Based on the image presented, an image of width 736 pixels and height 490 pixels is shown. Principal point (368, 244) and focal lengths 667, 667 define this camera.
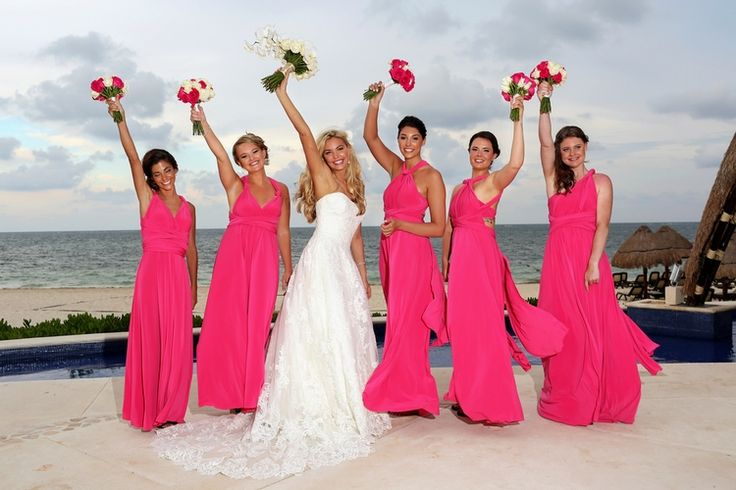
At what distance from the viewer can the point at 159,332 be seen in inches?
211

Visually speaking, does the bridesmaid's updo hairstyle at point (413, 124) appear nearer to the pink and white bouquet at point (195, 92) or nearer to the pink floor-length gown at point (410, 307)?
the pink floor-length gown at point (410, 307)

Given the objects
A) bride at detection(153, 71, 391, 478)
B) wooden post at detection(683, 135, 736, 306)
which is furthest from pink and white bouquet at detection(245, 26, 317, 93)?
wooden post at detection(683, 135, 736, 306)

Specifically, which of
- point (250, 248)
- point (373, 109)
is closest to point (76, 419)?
point (250, 248)

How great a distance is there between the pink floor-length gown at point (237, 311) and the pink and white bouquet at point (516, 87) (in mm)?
2114

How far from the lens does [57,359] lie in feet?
31.9

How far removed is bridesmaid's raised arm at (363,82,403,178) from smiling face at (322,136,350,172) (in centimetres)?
41

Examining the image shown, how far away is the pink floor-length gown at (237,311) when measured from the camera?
528cm

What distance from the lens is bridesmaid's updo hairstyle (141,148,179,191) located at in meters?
5.36

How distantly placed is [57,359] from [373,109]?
690 cm

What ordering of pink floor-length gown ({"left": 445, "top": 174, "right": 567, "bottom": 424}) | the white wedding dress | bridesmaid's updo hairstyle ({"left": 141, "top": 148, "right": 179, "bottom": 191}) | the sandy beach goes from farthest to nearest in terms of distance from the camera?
the sandy beach → bridesmaid's updo hairstyle ({"left": 141, "top": 148, "right": 179, "bottom": 191}) → pink floor-length gown ({"left": 445, "top": 174, "right": 567, "bottom": 424}) → the white wedding dress

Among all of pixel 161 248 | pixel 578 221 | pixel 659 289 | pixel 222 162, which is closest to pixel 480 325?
pixel 578 221

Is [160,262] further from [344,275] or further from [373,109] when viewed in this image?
[373,109]

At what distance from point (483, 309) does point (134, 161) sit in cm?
295

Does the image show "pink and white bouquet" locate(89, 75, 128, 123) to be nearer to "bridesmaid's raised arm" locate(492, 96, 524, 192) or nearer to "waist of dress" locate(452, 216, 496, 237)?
"waist of dress" locate(452, 216, 496, 237)
